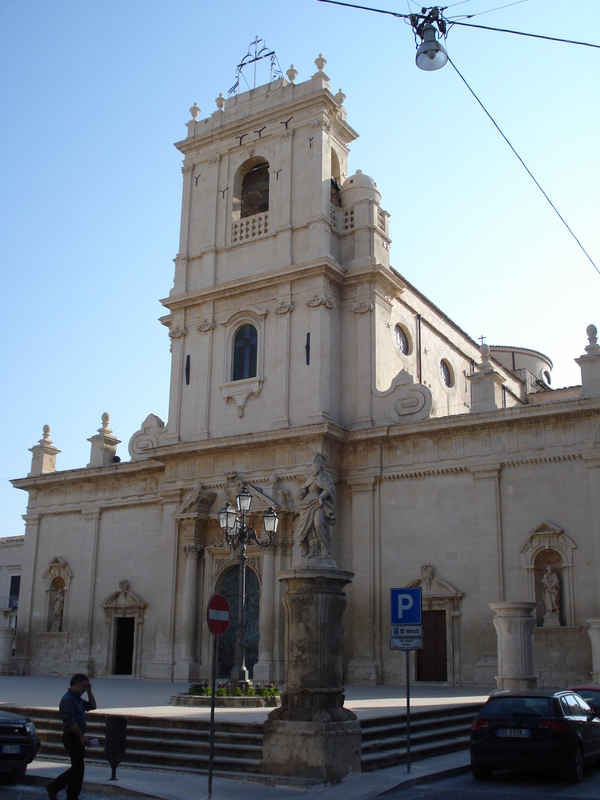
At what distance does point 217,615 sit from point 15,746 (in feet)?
10.9

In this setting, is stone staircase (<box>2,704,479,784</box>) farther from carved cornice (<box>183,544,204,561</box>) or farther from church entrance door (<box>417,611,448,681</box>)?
carved cornice (<box>183,544,204,561</box>)

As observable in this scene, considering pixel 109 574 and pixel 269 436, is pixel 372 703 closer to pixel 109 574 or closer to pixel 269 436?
pixel 269 436

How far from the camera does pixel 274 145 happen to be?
31828mm

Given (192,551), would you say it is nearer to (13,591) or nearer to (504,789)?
(504,789)

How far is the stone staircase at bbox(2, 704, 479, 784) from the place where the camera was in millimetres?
12592

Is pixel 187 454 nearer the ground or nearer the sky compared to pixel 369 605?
nearer the sky

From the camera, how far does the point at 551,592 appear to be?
2338 cm

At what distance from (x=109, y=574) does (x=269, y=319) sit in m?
11.0

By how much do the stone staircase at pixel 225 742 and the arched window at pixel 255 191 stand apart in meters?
22.0

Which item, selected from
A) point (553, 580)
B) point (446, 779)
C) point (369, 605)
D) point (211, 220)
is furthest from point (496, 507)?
point (211, 220)

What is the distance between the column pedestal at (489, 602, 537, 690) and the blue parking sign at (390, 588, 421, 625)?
6.81 meters

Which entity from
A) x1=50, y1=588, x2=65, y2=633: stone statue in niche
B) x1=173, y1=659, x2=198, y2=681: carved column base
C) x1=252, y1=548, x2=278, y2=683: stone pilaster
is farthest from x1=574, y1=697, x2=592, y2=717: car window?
x1=50, y1=588, x2=65, y2=633: stone statue in niche

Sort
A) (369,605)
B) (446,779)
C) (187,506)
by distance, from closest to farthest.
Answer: (446,779) → (369,605) → (187,506)

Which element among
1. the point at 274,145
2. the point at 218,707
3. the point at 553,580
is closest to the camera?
the point at 218,707
